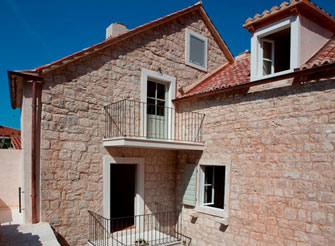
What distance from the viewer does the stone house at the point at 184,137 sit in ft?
17.5

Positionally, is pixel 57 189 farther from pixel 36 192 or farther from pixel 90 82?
pixel 90 82

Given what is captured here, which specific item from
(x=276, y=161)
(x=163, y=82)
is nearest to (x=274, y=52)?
(x=276, y=161)

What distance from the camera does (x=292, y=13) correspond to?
5.73m

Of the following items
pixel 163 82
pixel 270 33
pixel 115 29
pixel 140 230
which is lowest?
pixel 140 230

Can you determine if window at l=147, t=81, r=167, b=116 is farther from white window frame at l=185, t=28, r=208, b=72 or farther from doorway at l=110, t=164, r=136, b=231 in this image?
doorway at l=110, t=164, r=136, b=231

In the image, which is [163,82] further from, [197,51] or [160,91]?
[197,51]

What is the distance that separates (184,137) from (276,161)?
3.04m

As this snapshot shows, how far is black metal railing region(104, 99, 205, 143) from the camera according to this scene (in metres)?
7.07

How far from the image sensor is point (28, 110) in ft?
19.4

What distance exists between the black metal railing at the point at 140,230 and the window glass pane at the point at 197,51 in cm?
535

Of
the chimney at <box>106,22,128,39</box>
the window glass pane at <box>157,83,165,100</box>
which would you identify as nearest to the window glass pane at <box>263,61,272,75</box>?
the window glass pane at <box>157,83,165,100</box>

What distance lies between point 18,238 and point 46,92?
3186 millimetres

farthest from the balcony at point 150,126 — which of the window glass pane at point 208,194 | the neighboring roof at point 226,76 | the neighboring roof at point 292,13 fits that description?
the neighboring roof at point 292,13

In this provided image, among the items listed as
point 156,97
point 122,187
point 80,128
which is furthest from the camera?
point 122,187
